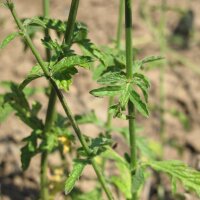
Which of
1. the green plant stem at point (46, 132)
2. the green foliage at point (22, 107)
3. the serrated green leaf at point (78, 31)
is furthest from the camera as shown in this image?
the green foliage at point (22, 107)

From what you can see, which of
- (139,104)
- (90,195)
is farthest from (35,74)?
(90,195)

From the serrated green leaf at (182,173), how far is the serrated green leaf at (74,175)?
1.11 feet

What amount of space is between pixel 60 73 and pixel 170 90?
2134 millimetres

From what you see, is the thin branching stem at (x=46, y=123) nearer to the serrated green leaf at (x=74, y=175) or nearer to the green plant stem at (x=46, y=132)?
the green plant stem at (x=46, y=132)

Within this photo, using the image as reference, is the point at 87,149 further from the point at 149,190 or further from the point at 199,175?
the point at 149,190

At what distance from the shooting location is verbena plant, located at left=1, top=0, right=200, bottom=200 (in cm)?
181

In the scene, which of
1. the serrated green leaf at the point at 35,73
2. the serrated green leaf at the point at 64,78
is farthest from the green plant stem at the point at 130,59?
the serrated green leaf at the point at 35,73

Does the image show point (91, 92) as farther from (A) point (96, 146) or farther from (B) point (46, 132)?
(B) point (46, 132)

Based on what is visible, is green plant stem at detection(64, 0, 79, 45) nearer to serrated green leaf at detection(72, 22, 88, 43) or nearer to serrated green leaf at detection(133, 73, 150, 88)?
serrated green leaf at detection(72, 22, 88, 43)

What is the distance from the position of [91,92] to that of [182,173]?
589mm

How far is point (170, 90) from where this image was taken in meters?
3.85

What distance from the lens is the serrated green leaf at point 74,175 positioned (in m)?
1.86

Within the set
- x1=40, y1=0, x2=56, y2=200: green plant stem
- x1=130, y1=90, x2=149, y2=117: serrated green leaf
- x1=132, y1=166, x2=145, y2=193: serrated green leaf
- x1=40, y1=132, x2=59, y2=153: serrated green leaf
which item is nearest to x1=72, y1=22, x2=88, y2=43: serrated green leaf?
x1=40, y1=0, x2=56, y2=200: green plant stem

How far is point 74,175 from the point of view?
1.92m
